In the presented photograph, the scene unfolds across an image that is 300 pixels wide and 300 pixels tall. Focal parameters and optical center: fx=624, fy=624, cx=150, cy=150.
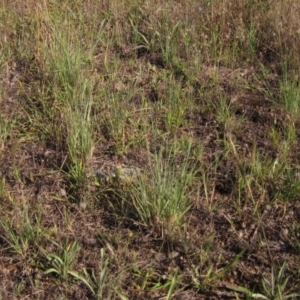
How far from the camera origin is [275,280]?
2617mm

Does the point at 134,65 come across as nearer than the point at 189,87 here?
No

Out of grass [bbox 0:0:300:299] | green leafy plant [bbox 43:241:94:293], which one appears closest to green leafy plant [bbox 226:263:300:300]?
grass [bbox 0:0:300:299]

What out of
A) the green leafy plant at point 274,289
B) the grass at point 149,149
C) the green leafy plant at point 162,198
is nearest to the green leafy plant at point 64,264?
the grass at point 149,149

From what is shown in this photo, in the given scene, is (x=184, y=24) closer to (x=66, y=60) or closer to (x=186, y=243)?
(x=66, y=60)

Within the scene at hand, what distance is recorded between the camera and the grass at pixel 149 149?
2.71 m

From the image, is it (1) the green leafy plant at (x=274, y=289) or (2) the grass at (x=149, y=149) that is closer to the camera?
(1) the green leafy plant at (x=274, y=289)

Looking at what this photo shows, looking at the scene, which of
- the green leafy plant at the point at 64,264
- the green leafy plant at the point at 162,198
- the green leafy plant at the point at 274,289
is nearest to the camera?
the green leafy plant at the point at 274,289

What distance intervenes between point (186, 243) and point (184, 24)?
2047 mm

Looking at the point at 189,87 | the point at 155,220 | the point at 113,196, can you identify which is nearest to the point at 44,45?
the point at 189,87

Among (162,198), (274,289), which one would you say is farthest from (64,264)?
(274,289)

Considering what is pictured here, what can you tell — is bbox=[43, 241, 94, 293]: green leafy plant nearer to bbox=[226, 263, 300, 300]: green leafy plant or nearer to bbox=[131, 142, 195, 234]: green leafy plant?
bbox=[131, 142, 195, 234]: green leafy plant

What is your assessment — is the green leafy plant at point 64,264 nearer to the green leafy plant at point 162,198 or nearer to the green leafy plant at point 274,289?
the green leafy plant at point 162,198

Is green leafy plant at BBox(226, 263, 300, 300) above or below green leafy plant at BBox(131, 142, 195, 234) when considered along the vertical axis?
below

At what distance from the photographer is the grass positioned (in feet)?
8.90
